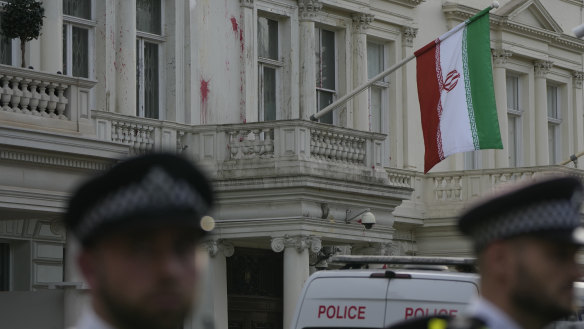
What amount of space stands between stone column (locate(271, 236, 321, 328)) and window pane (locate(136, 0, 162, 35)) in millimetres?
4446

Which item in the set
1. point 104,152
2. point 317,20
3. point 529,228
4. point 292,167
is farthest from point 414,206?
point 529,228

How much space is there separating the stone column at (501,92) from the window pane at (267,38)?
21.8ft

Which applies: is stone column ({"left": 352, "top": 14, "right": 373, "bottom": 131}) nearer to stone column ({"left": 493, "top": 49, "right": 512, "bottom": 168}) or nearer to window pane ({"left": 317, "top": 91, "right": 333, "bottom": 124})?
window pane ({"left": 317, "top": 91, "right": 333, "bottom": 124})

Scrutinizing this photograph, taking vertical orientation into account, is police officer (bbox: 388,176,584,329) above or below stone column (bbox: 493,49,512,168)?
below

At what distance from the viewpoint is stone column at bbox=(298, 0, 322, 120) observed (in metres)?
28.7

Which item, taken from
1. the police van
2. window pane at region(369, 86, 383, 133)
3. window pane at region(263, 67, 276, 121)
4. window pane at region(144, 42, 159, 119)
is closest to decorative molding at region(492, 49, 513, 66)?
window pane at region(369, 86, 383, 133)

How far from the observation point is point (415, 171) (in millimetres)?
30562

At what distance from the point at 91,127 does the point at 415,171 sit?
36.2 ft

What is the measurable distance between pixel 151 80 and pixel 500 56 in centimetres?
1018

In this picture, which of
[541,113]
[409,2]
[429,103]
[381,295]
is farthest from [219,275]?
[541,113]

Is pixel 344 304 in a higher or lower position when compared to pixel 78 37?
lower

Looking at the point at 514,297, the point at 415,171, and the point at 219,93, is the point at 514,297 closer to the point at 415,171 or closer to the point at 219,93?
the point at 219,93

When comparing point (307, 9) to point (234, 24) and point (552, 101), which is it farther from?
point (552, 101)

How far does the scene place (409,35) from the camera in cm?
3142
